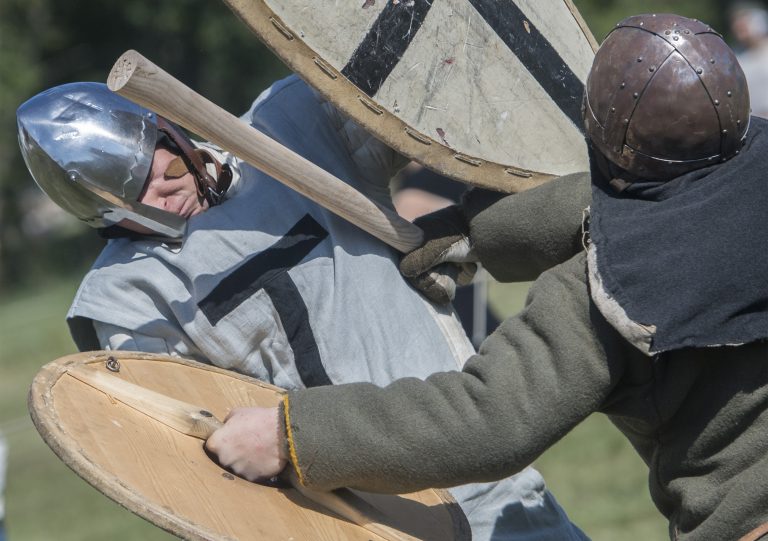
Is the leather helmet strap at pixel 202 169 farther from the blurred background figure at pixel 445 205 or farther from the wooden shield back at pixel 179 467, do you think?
the blurred background figure at pixel 445 205

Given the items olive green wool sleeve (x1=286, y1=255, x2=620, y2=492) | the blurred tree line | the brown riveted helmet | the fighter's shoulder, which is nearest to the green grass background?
the fighter's shoulder

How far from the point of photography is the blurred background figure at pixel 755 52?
8.45m

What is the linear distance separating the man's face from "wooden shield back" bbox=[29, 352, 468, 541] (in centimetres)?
37

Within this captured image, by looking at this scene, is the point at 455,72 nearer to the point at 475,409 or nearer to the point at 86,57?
the point at 475,409

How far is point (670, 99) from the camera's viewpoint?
1990 mm

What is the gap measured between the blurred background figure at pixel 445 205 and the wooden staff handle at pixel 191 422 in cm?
141

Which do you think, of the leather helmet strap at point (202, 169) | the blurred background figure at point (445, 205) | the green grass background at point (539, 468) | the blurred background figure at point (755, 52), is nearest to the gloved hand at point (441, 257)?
the leather helmet strap at point (202, 169)

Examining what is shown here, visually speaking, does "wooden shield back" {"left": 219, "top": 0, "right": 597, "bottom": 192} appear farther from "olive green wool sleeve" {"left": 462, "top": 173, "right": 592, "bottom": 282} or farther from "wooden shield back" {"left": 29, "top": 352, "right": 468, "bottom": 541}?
"wooden shield back" {"left": 29, "top": 352, "right": 468, "bottom": 541}

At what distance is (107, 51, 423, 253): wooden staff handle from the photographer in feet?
7.28

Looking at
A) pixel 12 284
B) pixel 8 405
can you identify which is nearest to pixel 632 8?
pixel 12 284

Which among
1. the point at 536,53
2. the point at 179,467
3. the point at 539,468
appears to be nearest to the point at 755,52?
the point at 539,468

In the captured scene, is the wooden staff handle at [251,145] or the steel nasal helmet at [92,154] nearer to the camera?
the wooden staff handle at [251,145]

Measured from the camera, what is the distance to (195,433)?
2330 mm

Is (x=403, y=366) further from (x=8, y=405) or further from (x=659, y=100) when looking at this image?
(x=8, y=405)
